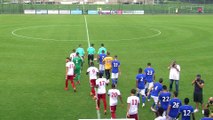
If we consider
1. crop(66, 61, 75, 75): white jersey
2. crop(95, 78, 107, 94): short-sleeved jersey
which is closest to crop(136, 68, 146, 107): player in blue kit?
crop(95, 78, 107, 94): short-sleeved jersey

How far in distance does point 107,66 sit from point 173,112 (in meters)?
7.84

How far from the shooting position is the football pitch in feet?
55.9

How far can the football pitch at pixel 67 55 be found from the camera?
17.0 metres

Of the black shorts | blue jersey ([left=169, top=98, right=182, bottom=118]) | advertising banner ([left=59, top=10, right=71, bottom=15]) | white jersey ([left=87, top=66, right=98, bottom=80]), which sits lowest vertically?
the black shorts

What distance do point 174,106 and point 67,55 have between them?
17.4 metres

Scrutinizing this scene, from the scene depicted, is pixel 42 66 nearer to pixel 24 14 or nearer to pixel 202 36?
pixel 202 36

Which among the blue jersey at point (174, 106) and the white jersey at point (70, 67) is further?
the white jersey at point (70, 67)

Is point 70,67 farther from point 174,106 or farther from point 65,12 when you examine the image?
point 65,12

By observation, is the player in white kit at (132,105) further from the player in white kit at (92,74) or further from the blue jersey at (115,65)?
the blue jersey at (115,65)

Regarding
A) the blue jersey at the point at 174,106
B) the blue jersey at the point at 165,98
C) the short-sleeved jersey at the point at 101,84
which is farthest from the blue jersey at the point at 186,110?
the short-sleeved jersey at the point at 101,84

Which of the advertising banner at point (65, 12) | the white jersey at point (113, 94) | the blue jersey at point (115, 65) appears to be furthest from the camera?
the advertising banner at point (65, 12)

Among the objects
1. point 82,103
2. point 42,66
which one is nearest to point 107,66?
point 82,103

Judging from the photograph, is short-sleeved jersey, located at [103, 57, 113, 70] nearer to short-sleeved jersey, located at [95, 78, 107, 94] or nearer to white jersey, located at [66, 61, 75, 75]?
white jersey, located at [66, 61, 75, 75]

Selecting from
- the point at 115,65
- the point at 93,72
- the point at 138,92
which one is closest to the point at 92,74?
the point at 93,72
